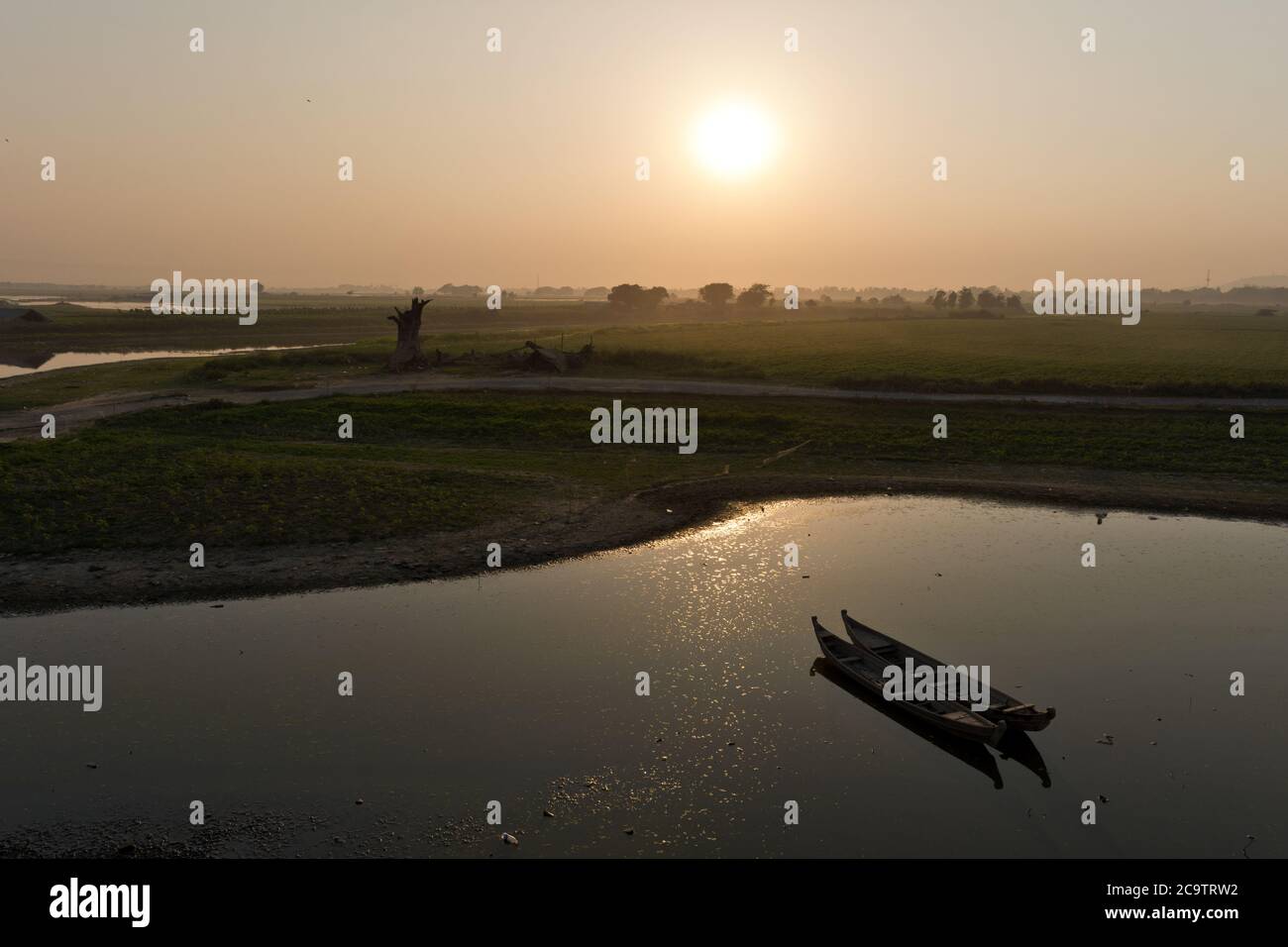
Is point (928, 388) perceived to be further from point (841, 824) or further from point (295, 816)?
point (295, 816)

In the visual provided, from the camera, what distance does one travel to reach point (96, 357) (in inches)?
3295

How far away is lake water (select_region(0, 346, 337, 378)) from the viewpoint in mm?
72562

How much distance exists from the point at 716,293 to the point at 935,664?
16579 cm

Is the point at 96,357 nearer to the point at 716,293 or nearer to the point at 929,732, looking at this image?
the point at 929,732

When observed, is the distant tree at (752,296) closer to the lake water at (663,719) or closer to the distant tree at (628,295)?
the distant tree at (628,295)

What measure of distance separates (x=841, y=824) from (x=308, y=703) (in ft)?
33.6

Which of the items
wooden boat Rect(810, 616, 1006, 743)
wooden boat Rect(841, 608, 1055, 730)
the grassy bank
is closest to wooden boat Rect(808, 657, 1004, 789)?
wooden boat Rect(810, 616, 1006, 743)

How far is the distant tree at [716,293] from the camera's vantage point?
7062 inches

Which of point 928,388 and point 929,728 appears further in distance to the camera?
point 928,388

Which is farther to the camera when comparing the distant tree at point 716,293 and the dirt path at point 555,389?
the distant tree at point 716,293

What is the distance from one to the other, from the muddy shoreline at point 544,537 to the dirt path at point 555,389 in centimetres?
1416

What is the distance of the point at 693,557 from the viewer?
1082 inches

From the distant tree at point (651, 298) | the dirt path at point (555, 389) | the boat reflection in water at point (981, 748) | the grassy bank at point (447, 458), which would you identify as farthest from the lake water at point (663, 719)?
the distant tree at point (651, 298)
